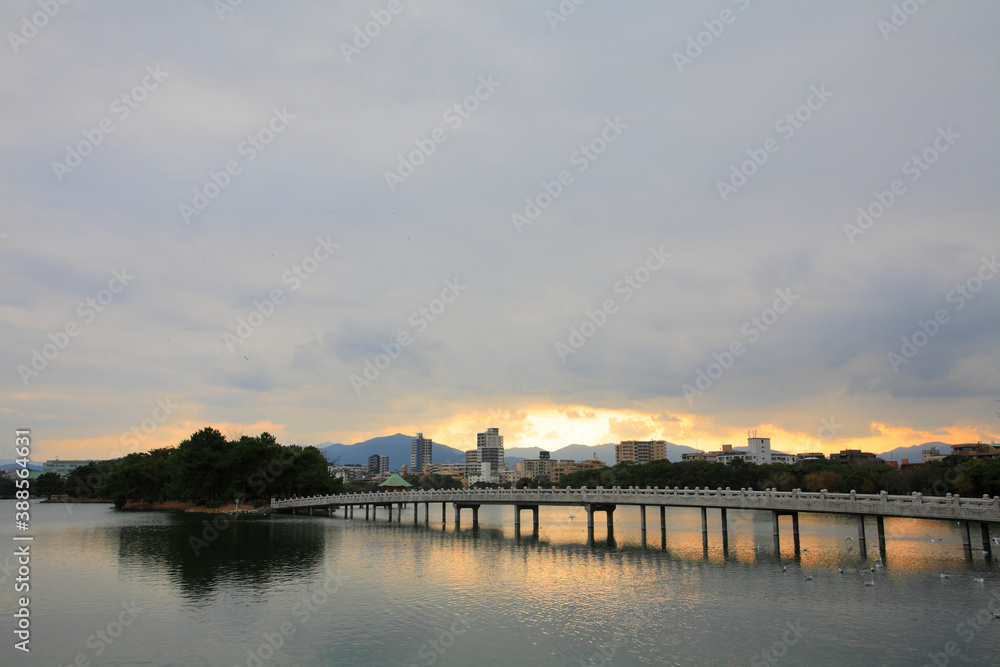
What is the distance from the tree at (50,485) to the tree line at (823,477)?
13372cm

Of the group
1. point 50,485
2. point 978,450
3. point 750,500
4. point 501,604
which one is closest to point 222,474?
point 750,500

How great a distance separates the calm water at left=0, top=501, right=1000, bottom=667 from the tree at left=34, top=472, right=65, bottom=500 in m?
145

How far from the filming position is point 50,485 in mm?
181375

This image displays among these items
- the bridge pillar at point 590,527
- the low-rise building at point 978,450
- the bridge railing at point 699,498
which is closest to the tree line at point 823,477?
the bridge railing at point 699,498

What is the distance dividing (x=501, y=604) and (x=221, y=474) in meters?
85.4

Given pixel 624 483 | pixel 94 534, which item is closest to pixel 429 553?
pixel 94 534

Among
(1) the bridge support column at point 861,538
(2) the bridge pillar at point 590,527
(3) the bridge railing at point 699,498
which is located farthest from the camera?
(2) the bridge pillar at point 590,527

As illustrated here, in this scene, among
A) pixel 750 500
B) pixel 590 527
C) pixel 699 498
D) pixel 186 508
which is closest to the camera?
pixel 750 500

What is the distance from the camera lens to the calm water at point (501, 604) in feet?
88.3

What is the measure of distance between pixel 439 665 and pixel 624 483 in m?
121

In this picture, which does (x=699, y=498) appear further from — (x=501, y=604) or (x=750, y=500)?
(x=501, y=604)

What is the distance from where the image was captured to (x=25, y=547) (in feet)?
189

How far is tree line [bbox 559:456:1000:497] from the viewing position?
82.6 metres

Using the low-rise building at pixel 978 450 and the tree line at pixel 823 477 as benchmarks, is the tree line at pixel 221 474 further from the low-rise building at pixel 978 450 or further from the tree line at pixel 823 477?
the low-rise building at pixel 978 450
